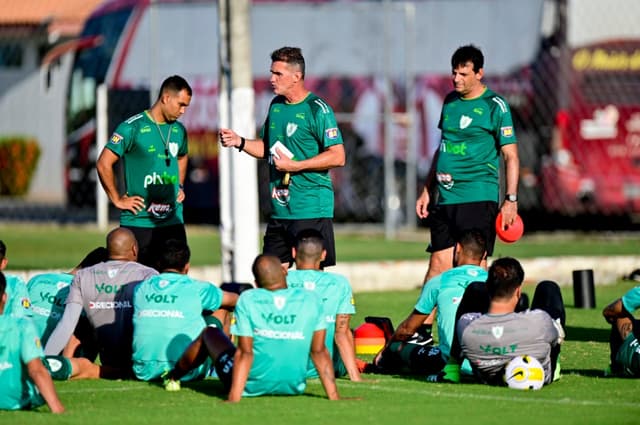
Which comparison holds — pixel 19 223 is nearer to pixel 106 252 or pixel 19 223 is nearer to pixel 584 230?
pixel 584 230

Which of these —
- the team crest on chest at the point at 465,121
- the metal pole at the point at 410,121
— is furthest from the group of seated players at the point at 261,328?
the metal pole at the point at 410,121

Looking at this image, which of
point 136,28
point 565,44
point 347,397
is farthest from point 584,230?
point 347,397

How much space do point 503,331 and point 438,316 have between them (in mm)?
779

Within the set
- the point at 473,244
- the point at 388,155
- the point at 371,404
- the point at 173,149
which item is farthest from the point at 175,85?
the point at 388,155

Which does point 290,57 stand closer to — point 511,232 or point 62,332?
point 511,232

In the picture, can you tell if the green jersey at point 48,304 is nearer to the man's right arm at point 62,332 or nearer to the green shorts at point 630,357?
the man's right arm at point 62,332

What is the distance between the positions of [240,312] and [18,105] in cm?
4210

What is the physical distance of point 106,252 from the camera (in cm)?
1186

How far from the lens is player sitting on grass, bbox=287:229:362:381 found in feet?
34.3

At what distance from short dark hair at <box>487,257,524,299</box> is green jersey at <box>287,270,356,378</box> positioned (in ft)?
3.31

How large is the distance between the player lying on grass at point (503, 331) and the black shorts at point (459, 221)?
2.02 meters

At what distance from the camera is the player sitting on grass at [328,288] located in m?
10.5

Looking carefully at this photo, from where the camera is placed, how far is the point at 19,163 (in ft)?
157

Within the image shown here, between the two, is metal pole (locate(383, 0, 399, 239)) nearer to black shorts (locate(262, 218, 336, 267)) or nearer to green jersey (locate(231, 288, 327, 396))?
black shorts (locate(262, 218, 336, 267))
